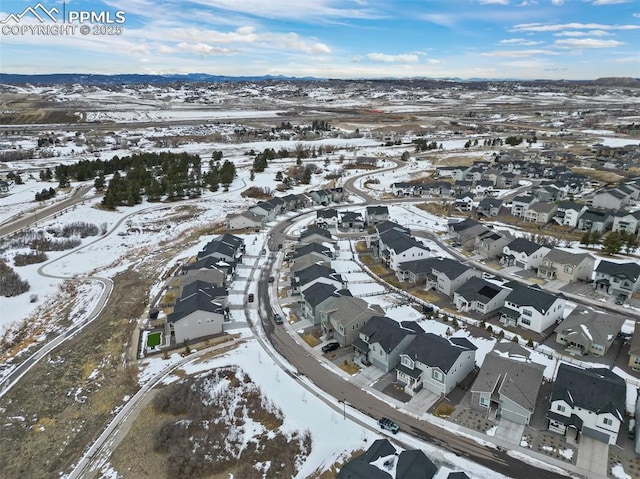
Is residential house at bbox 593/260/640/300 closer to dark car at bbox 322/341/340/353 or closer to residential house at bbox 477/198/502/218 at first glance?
residential house at bbox 477/198/502/218

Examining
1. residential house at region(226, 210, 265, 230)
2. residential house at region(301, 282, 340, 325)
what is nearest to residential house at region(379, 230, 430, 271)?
residential house at region(301, 282, 340, 325)

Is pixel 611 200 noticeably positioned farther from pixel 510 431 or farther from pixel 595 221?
pixel 510 431

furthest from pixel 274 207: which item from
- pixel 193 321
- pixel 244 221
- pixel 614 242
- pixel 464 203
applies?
pixel 614 242

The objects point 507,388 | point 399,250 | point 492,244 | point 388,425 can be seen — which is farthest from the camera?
point 492,244

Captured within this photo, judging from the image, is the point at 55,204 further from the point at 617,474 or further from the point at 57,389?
the point at 617,474

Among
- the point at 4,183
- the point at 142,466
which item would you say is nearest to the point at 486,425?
the point at 142,466

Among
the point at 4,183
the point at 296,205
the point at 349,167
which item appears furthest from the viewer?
the point at 349,167

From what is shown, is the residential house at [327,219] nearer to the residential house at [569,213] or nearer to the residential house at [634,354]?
the residential house at [569,213]
